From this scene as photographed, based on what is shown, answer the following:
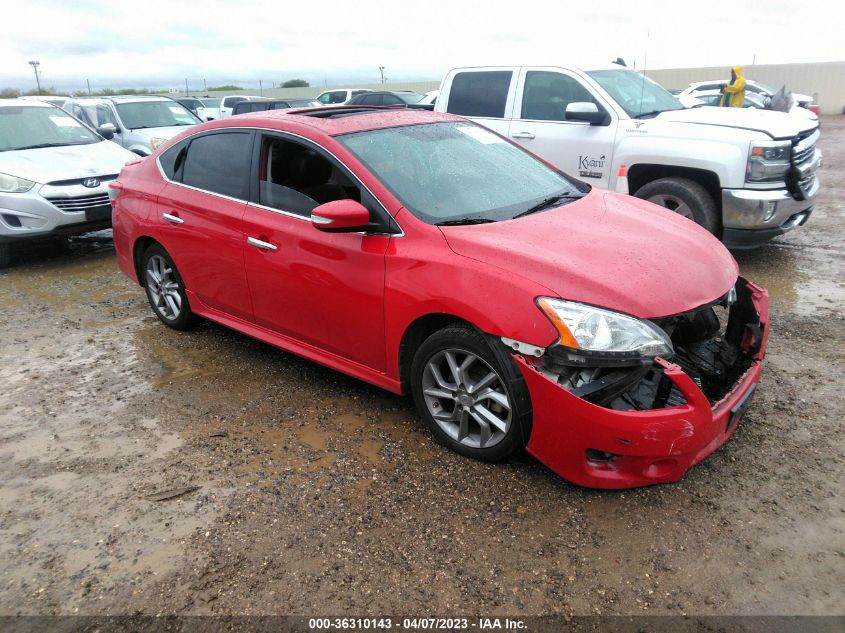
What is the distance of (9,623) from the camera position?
242 cm

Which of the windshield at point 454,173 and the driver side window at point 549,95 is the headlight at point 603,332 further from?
the driver side window at point 549,95

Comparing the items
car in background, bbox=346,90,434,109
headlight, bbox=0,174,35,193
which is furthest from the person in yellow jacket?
headlight, bbox=0,174,35,193

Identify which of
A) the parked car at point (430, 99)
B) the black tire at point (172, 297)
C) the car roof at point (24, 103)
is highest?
the car roof at point (24, 103)

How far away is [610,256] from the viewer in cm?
310

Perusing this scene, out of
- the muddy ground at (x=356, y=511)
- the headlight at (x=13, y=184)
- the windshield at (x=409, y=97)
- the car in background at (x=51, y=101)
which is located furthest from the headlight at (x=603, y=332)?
the windshield at (x=409, y=97)

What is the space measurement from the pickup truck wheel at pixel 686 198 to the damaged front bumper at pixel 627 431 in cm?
338

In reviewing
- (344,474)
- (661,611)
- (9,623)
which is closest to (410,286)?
(344,474)

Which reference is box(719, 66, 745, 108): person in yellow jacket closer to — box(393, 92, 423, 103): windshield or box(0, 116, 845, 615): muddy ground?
box(393, 92, 423, 103): windshield

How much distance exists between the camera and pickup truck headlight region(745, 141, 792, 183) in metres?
5.75

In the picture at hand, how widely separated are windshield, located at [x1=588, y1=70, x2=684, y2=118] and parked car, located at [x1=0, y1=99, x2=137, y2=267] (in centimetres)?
569

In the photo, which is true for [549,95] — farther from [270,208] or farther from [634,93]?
[270,208]

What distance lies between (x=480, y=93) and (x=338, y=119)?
12.7 feet

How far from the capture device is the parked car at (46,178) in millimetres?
7020

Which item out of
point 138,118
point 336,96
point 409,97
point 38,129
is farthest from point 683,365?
point 336,96
